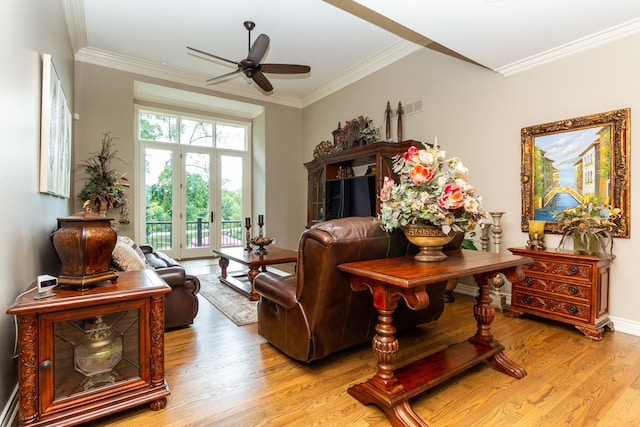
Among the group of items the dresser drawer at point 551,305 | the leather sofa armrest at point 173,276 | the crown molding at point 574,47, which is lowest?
the dresser drawer at point 551,305

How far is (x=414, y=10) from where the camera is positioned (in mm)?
2627

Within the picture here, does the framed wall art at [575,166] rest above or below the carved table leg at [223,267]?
above

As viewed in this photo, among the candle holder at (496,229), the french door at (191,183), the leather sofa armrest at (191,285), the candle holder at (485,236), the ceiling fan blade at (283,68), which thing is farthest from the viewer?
the french door at (191,183)

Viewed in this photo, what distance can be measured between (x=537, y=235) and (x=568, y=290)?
1.85 ft

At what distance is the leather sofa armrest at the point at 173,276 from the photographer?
283 centimetres

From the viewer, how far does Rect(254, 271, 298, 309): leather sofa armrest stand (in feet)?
6.94

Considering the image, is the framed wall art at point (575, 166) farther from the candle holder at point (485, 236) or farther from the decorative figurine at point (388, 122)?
the decorative figurine at point (388, 122)

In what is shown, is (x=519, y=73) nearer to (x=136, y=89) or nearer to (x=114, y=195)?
(x=114, y=195)


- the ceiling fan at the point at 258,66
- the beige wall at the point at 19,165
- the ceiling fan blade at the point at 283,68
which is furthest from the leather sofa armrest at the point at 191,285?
the ceiling fan blade at the point at 283,68

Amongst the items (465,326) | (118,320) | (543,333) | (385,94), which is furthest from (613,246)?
(118,320)

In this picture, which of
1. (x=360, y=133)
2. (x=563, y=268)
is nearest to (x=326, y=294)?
(x=563, y=268)

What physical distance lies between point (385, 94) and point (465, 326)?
367cm

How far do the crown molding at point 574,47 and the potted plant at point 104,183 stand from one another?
216 inches

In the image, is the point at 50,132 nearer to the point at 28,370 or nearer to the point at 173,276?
the point at 173,276
